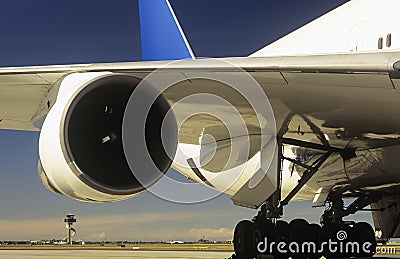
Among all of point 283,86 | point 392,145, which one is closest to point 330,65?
point 283,86

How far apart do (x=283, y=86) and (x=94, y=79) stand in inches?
55.6

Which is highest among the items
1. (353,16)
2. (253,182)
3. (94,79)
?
(353,16)

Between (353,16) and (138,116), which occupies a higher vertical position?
(353,16)

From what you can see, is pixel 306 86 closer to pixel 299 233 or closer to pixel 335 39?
pixel 335 39

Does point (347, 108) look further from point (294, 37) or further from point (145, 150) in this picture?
point (294, 37)

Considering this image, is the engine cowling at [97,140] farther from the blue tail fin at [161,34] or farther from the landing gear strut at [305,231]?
the blue tail fin at [161,34]

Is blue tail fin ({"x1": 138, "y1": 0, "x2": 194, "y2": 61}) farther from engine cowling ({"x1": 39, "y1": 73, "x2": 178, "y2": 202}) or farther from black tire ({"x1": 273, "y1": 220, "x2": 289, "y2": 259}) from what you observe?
engine cowling ({"x1": 39, "y1": 73, "x2": 178, "y2": 202})

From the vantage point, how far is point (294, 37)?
820 centimetres

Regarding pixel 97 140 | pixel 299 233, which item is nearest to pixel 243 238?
pixel 299 233

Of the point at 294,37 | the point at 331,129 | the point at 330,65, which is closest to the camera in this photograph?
the point at 330,65

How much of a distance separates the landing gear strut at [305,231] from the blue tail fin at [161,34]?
3.06m

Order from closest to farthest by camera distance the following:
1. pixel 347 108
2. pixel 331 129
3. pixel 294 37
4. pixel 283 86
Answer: pixel 283 86 → pixel 347 108 → pixel 331 129 → pixel 294 37

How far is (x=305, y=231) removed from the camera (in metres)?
8.48

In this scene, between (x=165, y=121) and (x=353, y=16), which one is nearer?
(x=165, y=121)
